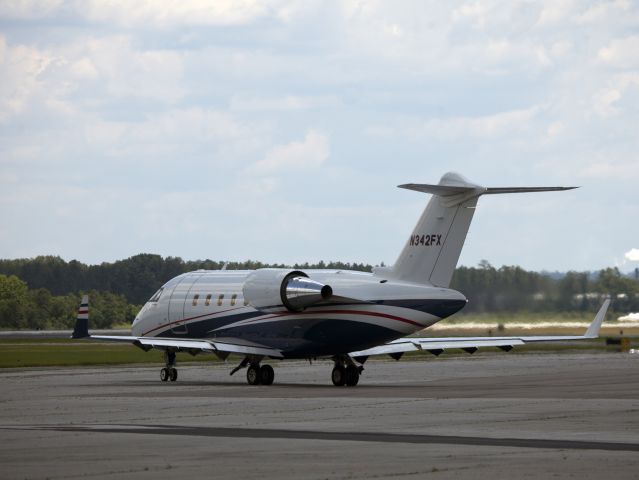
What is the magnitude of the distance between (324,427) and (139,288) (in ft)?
360

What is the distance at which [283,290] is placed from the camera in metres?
42.9

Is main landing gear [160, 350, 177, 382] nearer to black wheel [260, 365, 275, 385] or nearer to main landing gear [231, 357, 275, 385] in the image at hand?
main landing gear [231, 357, 275, 385]

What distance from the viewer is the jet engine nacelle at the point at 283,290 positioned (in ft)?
138

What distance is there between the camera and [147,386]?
4338 cm

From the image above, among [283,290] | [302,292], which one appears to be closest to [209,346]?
[283,290]

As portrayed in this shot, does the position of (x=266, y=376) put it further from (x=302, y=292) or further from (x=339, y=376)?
(x=302, y=292)

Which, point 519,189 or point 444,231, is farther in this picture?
point 444,231

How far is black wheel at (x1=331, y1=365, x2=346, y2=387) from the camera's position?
43156mm

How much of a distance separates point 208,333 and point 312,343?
5.53 meters

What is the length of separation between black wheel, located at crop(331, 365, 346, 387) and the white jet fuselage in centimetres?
70

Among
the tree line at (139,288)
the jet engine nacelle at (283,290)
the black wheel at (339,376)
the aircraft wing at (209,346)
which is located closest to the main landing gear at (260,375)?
the aircraft wing at (209,346)

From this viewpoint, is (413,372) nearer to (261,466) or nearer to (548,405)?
(548,405)

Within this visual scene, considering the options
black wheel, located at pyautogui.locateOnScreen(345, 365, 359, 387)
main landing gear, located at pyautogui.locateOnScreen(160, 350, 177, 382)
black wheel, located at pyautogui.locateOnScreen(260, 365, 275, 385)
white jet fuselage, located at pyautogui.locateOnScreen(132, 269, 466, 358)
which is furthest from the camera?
main landing gear, located at pyautogui.locateOnScreen(160, 350, 177, 382)

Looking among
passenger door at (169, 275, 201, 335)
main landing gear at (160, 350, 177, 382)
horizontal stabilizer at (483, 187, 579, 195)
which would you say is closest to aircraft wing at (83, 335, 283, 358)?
main landing gear at (160, 350, 177, 382)
